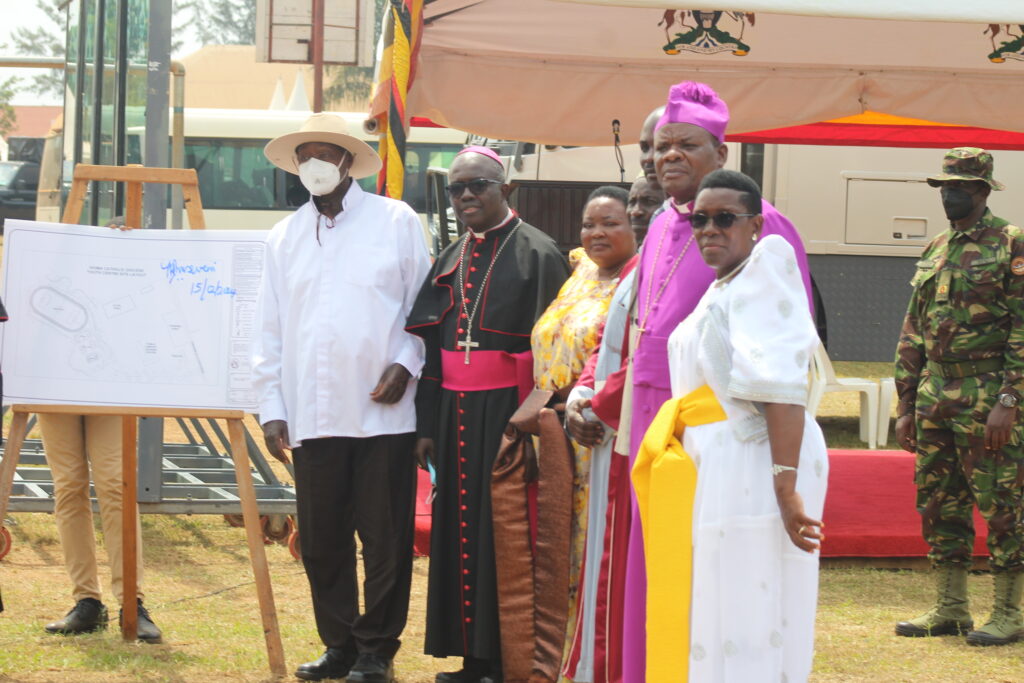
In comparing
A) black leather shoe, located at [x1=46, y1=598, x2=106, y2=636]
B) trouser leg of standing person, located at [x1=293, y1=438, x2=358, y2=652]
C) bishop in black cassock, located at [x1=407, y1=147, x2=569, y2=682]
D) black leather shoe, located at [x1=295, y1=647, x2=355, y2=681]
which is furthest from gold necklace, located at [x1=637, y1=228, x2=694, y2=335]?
black leather shoe, located at [x1=46, y1=598, x2=106, y2=636]

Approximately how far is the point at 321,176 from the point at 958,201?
264 centimetres

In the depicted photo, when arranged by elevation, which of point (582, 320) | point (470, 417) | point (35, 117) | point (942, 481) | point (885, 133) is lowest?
point (942, 481)

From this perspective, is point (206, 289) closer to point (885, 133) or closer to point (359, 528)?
point (359, 528)

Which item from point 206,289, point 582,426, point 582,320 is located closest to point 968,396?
point 582,320

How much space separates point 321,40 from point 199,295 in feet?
16.9

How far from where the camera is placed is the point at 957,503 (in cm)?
575

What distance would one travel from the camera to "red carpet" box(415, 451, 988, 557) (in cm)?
689

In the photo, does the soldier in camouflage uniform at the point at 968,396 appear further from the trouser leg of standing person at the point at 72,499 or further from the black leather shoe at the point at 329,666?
the trouser leg of standing person at the point at 72,499

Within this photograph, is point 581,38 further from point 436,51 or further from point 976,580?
point 976,580

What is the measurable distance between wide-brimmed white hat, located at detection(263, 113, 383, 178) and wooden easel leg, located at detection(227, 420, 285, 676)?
3.52ft

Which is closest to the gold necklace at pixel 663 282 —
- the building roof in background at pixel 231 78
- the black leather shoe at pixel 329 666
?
the black leather shoe at pixel 329 666

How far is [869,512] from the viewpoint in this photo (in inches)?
286

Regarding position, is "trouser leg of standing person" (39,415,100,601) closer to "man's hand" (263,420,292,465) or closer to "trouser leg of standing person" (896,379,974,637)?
"man's hand" (263,420,292,465)

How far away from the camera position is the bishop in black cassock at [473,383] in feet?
15.7
